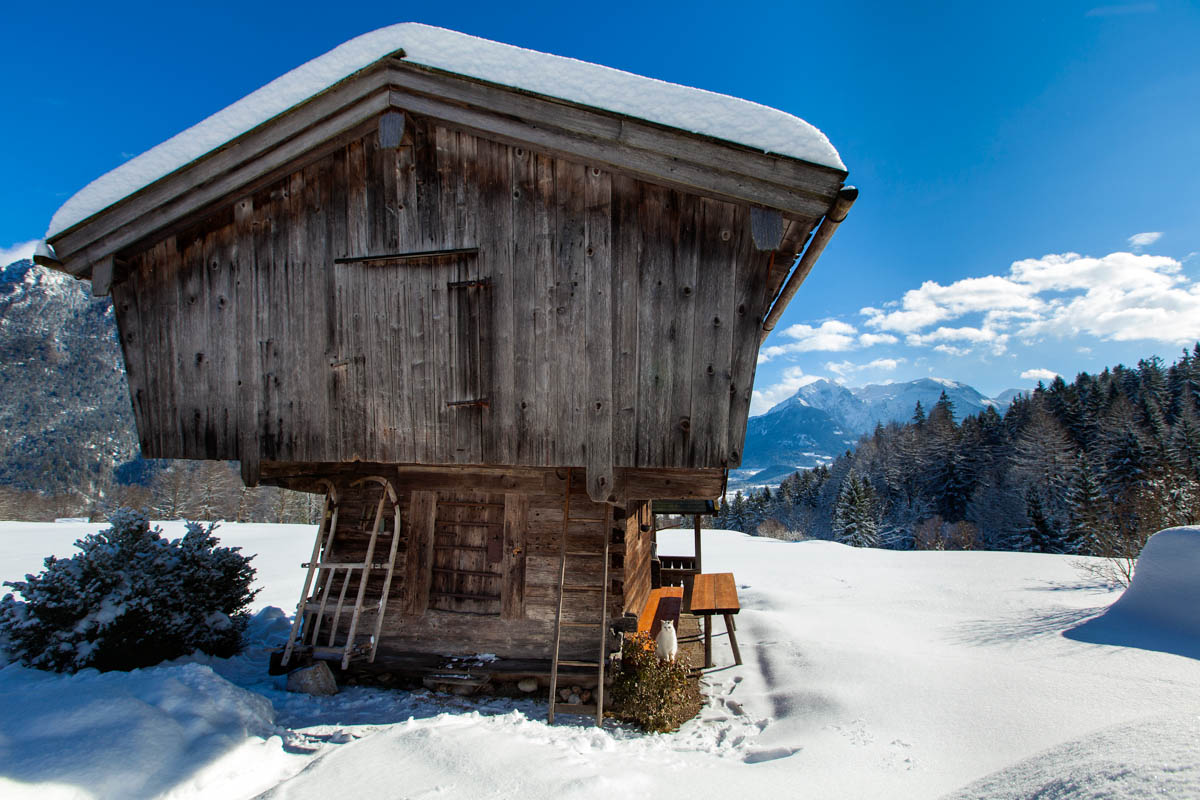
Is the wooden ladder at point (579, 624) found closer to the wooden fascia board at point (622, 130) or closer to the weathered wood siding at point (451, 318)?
the weathered wood siding at point (451, 318)

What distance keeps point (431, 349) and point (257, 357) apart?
2402 mm

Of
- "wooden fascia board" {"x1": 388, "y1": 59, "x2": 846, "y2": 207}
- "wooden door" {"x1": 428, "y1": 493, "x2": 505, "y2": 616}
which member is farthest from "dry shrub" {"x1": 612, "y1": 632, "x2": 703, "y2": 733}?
"wooden fascia board" {"x1": 388, "y1": 59, "x2": 846, "y2": 207}

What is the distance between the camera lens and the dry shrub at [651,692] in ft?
22.3

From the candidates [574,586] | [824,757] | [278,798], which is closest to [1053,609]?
[824,757]

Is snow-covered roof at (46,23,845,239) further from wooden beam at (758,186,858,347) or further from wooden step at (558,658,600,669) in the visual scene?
wooden step at (558,658,600,669)

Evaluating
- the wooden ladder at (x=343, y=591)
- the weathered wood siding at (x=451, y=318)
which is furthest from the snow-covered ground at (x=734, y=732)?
the weathered wood siding at (x=451, y=318)

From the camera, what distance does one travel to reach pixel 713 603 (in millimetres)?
8555

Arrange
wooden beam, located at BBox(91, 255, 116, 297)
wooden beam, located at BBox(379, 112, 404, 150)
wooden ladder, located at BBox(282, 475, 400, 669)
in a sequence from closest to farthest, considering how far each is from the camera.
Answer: wooden beam, located at BBox(379, 112, 404, 150), wooden beam, located at BBox(91, 255, 116, 297), wooden ladder, located at BBox(282, 475, 400, 669)

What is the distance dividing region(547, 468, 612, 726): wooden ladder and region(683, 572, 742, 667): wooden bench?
4.98ft

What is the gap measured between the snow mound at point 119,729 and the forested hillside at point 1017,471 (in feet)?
130

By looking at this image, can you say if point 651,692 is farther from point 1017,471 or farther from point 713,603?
point 1017,471

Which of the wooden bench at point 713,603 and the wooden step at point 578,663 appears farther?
the wooden bench at point 713,603

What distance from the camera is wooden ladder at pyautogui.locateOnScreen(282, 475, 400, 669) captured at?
8242mm

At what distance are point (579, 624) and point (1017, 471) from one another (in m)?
59.0
